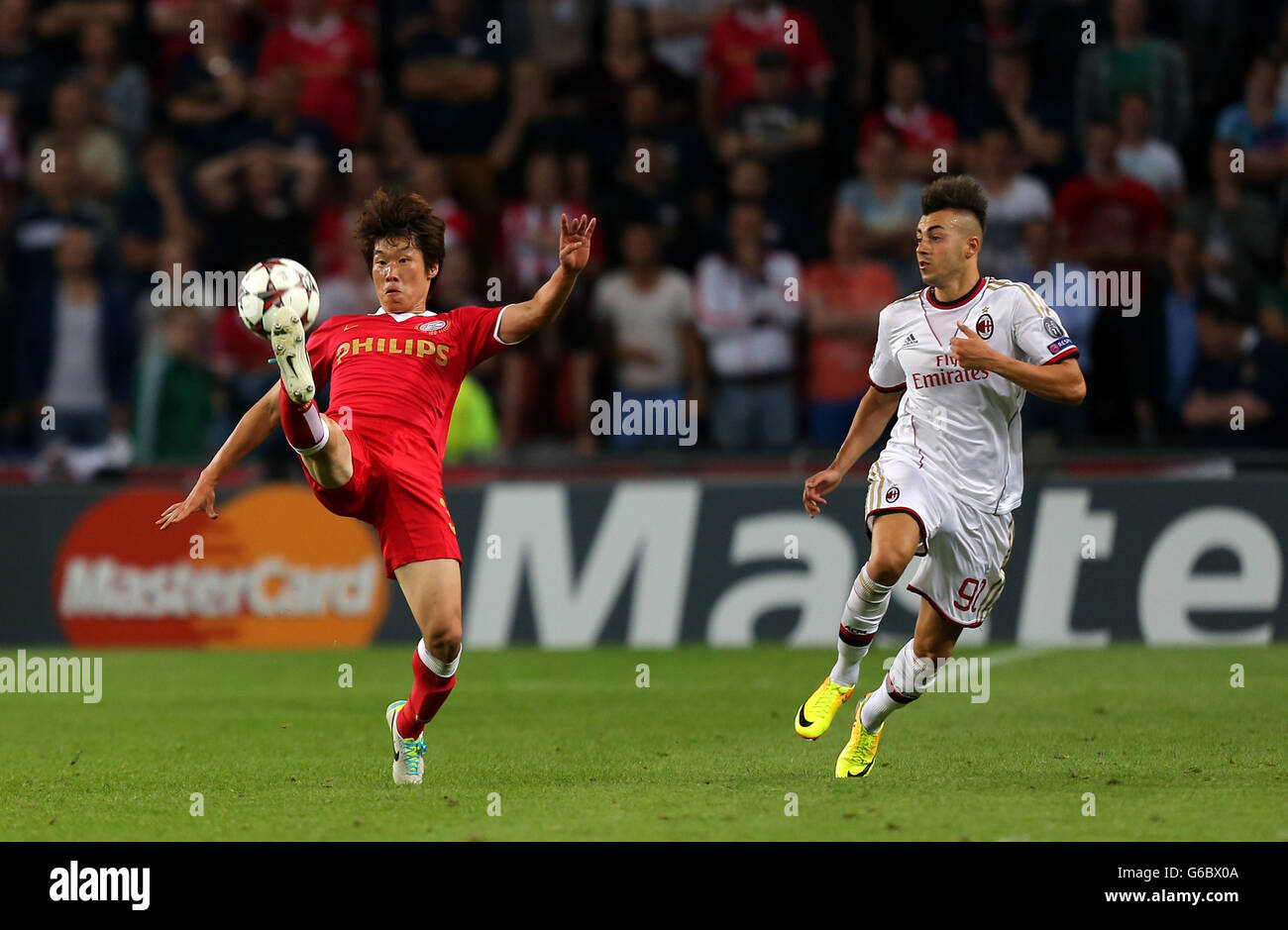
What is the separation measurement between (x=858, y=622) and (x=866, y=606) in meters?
0.10

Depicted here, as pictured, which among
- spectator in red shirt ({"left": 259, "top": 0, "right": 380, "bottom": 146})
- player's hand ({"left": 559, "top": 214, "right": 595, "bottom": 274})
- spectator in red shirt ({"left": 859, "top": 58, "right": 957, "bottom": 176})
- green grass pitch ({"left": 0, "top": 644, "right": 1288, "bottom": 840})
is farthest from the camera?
spectator in red shirt ({"left": 259, "top": 0, "right": 380, "bottom": 146})

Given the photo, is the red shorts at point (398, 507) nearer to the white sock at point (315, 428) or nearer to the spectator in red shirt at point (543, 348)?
the white sock at point (315, 428)

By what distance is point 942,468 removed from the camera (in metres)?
7.95

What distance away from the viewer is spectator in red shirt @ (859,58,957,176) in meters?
15.6

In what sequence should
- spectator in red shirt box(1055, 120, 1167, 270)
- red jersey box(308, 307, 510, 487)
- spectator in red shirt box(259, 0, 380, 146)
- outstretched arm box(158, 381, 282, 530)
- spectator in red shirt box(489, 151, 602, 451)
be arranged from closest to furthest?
outstretched arm box(158, 381, 282, 530) → red jersey box(308, 307, 510, 487) → spectator in red shirt box(1055, 120, 1167, 270) → spectator in red shirt box(489, 151, 602, 451) → spectator in red shirt box(259, 0, 380, 146)

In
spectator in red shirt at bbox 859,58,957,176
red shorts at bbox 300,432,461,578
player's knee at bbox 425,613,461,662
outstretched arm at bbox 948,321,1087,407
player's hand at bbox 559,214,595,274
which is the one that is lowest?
player's knee at bbox 425,613,461,662

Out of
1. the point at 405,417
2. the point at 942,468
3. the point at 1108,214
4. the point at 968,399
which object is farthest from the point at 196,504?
A: the point at 1108,214

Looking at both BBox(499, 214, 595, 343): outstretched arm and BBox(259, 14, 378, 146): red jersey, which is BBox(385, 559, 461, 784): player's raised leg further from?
BBox(259, 14, 378, 146): red jersey

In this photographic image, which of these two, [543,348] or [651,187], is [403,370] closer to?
[543,348]

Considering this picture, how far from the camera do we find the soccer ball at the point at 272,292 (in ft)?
21.8

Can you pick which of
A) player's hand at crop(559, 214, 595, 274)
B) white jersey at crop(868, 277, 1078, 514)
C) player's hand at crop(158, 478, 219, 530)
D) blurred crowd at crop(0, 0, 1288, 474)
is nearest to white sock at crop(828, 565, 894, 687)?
white jersey at crop(868, 277, 1078, 514)

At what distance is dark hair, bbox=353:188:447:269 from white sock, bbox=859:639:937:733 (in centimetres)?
258

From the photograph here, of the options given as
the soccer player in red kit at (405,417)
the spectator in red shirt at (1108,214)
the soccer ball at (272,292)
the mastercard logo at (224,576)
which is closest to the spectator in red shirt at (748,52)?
the spectator in red shirt at (1108,214)

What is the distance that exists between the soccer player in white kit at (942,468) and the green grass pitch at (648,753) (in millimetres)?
497
